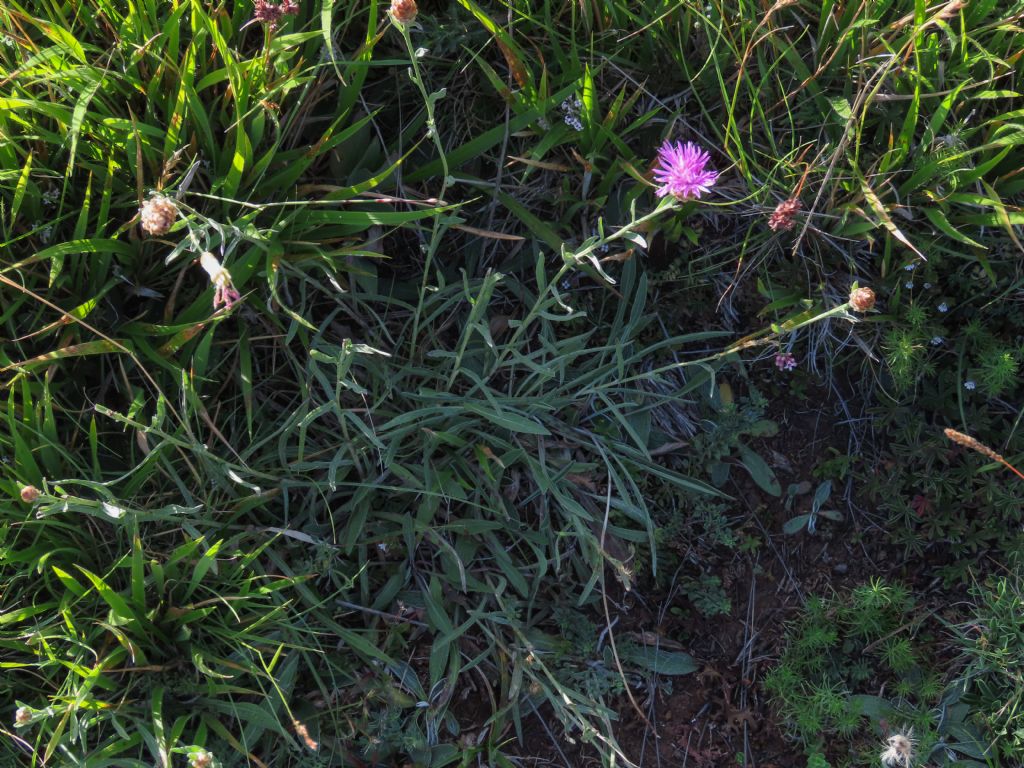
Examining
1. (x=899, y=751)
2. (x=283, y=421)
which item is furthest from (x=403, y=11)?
A: (x=899, y=751)

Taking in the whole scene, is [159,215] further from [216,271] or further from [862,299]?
[862,299]

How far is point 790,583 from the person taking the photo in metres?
2.41

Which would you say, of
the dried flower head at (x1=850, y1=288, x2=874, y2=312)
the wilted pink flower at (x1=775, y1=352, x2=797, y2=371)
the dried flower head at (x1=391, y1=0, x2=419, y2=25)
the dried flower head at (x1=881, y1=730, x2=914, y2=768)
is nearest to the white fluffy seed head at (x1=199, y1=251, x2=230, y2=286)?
the dried flower head at (x1=391, y1=0, x2=419, y2=25)

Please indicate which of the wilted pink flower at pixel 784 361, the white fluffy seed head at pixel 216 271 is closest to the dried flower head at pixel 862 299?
the wilted pink flower at pixel 784 361

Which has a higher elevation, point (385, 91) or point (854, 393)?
point (385, 91)

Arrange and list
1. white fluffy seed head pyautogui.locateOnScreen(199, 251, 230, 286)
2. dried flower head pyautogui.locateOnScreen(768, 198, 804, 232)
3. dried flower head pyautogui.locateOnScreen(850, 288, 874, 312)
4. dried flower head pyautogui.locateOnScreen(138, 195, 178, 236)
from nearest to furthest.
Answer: white fluffy seed head pyautogui.locateOnScreen(199, 251, 230, 286)
dried flower head pyautogui.locateOnScreen(138, 195, 178, 236)
dried flower head pyautogui.locateOnScreen(850, 288, 874, 312)
dried flower head pyautogui.locateOnScreen(768, 198, 804, 232)

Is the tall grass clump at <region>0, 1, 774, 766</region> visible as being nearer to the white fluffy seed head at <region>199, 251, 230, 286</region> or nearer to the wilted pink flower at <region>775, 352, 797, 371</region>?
the wilted pink flower at <region>775, 352, 797, 371</region>

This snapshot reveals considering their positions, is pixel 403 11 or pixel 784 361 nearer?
pixel 403 11

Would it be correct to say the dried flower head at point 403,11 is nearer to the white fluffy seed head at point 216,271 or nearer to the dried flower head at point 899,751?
the white fluffy seed head at point 216,271

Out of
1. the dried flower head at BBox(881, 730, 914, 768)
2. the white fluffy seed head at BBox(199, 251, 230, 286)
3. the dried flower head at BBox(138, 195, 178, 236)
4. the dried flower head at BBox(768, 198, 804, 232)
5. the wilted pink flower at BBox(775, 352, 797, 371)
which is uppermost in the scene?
the white fluffy seed head at BBox(199, 251, 230, 286)

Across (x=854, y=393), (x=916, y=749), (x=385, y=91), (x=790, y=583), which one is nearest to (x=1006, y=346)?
(x=854, y=393)

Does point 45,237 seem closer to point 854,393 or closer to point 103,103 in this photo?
point 103,103

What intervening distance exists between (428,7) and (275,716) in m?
1.78

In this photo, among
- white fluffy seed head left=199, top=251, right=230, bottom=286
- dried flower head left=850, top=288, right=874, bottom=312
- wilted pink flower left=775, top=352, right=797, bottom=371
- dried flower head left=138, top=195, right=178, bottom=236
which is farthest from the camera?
wilted pink flower left=775, top=352, right=797, bottom=371
